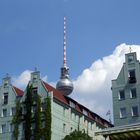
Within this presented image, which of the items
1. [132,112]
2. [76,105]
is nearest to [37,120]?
[76,105]

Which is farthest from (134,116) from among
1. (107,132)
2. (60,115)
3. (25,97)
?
(107,132)

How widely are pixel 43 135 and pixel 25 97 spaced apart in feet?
32.2

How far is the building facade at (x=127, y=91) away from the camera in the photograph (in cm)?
6706

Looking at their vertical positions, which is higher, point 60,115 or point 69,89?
point 69,89

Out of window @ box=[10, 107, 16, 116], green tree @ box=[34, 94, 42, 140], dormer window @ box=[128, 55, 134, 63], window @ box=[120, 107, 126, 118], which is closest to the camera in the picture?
window @ box=[120, 107, 126, 118]

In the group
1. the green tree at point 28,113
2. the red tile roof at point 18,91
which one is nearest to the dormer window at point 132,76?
the green tree at point 28,113

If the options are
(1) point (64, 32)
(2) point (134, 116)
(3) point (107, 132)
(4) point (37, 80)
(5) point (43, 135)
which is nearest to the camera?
(3) point (107, 132)

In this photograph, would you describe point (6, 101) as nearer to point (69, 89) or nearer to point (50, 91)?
point (50, 91)

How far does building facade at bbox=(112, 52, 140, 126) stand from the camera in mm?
67062

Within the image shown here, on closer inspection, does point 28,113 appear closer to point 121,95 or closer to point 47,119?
point 47,119

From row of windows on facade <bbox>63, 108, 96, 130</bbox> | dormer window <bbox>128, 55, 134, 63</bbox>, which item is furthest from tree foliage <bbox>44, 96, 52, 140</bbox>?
dormer window <bbox>128, 55, 134, 63</bbox>

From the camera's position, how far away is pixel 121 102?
68.6m

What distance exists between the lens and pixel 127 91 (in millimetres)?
68750

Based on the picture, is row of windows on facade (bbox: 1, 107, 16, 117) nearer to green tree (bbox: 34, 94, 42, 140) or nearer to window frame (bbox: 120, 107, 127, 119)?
green tree (bbox: 34, 94, 42, 140)
